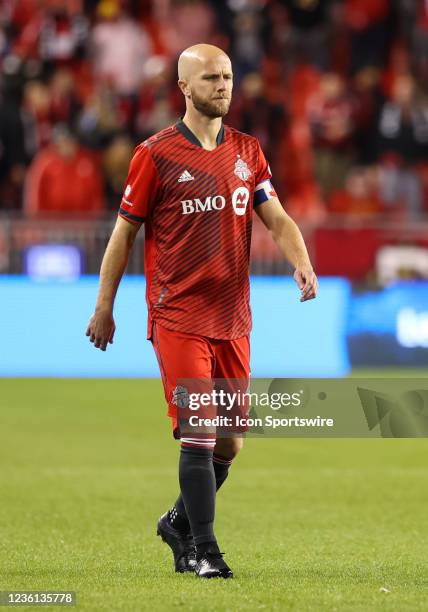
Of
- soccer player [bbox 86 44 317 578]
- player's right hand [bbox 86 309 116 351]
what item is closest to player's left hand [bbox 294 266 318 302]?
soccer player [bbox 86 44 317 578]

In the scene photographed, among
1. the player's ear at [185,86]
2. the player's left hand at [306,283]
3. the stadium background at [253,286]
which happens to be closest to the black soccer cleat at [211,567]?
the stadium background at [253,286]

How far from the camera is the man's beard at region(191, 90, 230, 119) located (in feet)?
21.4

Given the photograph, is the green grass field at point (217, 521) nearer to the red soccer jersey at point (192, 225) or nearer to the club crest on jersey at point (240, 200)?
the red soccer jersey at point (192, 225)

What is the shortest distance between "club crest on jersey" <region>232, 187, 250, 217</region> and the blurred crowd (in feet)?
36.5

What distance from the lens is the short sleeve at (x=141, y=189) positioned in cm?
650

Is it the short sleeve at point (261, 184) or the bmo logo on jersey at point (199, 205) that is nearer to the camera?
the bmo logo on jersey at point (199, 205)

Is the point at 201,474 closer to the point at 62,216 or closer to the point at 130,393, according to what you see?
the point at 130,393

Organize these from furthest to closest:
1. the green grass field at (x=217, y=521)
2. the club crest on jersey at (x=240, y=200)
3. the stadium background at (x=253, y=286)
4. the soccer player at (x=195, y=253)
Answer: the stadium background at (x=253, y=286), the club crest on jersey at (x=240, y=200), the soccer player at (x=195, y=253), the green grass field at (x=217, y=521)

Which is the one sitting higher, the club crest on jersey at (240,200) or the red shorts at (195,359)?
the club crest on jersey at (240,200)

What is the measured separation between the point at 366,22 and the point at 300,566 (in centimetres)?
1716

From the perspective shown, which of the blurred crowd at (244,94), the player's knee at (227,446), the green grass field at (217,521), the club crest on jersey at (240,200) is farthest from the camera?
the blurred crowd at (244,94)

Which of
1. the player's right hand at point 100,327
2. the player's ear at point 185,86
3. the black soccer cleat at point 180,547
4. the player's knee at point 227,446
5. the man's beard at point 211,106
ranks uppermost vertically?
the player's ear at point 185,86

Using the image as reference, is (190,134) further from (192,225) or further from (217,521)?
(217,521)

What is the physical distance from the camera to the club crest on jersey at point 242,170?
21.7 feet
